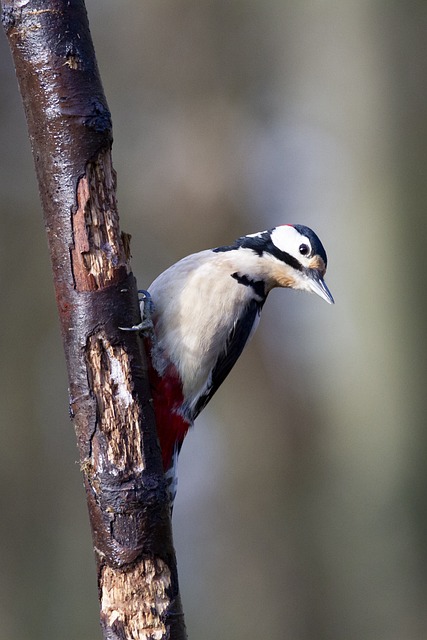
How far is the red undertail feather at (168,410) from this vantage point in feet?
10.1

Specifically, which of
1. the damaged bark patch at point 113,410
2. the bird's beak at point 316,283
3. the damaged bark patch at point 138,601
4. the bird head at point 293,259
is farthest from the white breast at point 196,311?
the damaged bark patch at point 138,601

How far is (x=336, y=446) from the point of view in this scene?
6766 mm

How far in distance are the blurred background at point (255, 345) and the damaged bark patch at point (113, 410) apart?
4.22 metres

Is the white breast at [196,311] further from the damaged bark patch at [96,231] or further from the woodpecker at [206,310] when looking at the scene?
the damaged bark patch at [96,231]

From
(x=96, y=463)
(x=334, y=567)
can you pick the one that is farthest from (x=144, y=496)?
(x=334, y=567)

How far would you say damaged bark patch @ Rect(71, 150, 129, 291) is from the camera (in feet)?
7.52

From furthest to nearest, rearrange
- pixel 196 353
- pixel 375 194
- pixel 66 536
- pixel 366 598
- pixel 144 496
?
1. pixel 66 536
2. pixel 366 598
3. pixel 375 194
4. pixel 196 353
5. pixel 144 496

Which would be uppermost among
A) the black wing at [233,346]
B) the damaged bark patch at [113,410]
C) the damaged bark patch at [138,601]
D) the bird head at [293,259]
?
the bird head at [293,259]

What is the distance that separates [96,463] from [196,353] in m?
0.97

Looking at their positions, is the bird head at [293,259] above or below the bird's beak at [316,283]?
above

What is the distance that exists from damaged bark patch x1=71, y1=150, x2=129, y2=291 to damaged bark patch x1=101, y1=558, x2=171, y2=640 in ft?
2.34

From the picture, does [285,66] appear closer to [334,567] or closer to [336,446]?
[336,446]

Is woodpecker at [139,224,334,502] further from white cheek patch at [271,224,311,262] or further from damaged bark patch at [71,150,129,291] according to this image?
damaged bark patch at [71,150,129,291]

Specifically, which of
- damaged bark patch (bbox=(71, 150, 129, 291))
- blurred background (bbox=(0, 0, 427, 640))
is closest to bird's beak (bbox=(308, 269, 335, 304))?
damaged bark patch (bbox=(71, 150, 129, 291))
